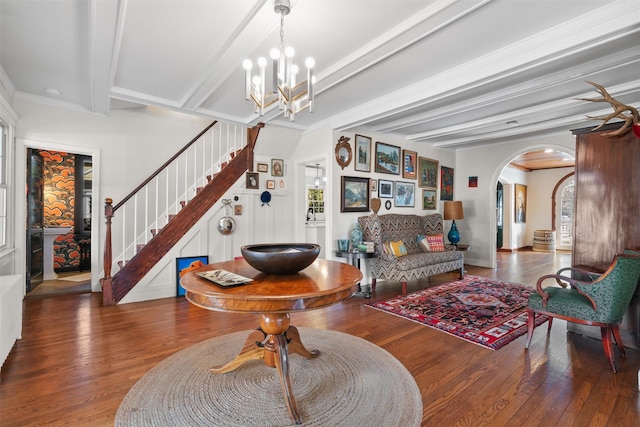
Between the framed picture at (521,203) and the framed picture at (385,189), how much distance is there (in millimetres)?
5996

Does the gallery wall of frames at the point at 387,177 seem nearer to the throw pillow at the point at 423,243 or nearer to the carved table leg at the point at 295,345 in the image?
the throw pillow at the point at 423,243

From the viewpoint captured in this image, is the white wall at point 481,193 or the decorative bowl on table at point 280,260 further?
the white wall at point 481,193

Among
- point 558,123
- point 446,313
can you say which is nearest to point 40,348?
point 446,313

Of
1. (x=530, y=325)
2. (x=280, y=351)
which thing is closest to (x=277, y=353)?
(x=280, y=351)

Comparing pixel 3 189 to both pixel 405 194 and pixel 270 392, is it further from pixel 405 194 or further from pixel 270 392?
pixel 405 194

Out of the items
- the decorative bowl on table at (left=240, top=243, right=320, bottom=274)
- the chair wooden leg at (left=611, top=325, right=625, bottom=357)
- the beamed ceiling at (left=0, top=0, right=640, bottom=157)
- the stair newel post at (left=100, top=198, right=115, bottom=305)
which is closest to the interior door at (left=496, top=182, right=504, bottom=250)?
the beamed ceiling at (left=0, top=0, right=640, bottom=157)

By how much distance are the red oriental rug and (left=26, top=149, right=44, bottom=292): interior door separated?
4871 millimetres

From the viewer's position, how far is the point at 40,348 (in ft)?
8.55

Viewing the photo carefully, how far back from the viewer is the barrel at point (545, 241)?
8.84 m

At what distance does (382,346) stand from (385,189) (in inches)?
129

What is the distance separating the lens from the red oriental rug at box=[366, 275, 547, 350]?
297cm

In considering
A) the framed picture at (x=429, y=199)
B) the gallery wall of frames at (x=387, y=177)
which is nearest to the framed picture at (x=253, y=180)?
the gallery wall of frames at (x=387, y=177)

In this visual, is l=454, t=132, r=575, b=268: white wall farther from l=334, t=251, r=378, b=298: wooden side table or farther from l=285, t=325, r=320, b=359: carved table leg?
l=285, t=325, r=320, b=359: carved table leg

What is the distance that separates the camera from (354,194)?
4980 millimetres
